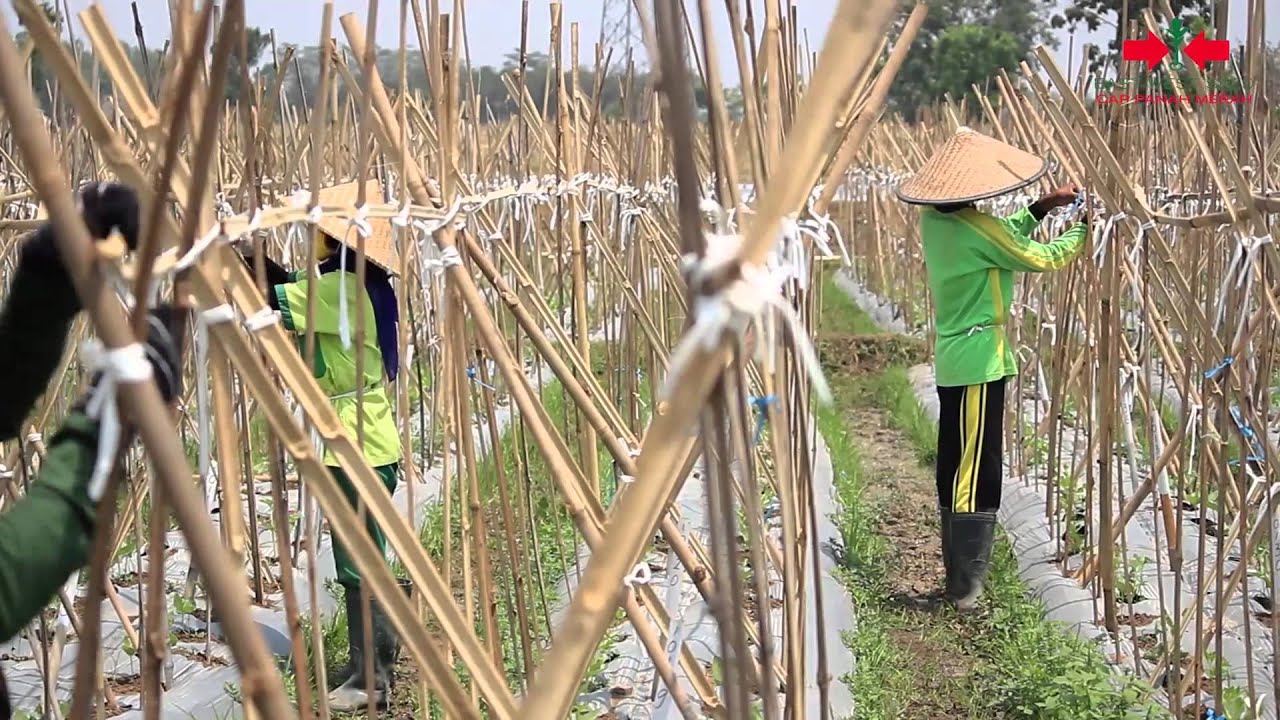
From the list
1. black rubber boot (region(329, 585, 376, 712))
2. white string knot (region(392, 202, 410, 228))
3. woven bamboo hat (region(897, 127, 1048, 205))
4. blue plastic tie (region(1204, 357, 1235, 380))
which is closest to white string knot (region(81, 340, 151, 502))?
white string knot (region(392, 202, 410, 228))

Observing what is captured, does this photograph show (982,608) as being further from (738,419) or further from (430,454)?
(738,419)

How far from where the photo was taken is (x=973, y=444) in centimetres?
242

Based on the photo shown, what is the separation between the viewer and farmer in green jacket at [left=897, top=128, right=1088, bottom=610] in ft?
7.50

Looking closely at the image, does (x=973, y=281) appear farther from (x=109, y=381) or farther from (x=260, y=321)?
(x=109, y=381)

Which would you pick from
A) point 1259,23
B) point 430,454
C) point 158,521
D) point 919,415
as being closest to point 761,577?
point 158,521

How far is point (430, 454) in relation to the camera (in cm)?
317

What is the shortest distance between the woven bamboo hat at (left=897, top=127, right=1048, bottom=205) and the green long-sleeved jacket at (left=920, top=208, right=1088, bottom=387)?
7 cm

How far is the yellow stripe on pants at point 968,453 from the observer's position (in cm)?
241

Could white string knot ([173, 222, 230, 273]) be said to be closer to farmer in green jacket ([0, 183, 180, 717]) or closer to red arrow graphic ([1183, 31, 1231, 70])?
farmer in green jacket ([0, 183, 180, 717])

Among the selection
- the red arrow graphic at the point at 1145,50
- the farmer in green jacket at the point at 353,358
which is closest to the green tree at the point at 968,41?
the red arrow graphic at the point at 1145,50

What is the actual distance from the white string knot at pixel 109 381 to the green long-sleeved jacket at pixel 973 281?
2.06 meters

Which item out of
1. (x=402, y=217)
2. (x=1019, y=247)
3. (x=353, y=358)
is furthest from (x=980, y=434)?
(x=402, y=217)

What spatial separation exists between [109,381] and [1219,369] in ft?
4.51

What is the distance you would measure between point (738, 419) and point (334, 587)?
2.06m
